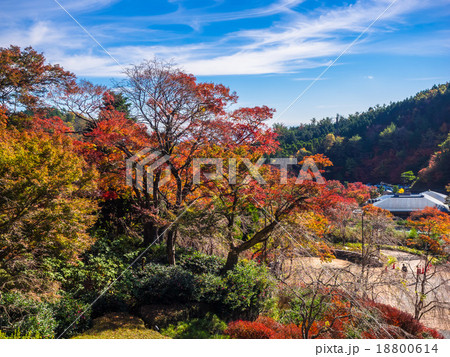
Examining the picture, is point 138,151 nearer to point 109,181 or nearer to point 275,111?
point 109,181

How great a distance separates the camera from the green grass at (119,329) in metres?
5.98

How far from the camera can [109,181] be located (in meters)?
10.2

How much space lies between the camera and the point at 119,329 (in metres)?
6.36

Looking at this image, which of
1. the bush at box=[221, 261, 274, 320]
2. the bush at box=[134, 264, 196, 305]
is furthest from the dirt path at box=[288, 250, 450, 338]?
the bush at box=[134, 264, 196, 305]

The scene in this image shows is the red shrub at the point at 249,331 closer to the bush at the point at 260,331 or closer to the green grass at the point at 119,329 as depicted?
the bush at the point at 260,331

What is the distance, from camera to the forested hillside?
86.0 ft

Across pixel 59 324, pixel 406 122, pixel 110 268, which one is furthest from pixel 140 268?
pixel 406 122

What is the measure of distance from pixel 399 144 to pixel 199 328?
1056 inches

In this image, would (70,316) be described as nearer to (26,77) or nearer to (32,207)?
(32,207)

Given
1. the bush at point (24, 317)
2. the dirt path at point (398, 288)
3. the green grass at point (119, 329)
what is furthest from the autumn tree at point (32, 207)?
the dirt path at point (398, 288)

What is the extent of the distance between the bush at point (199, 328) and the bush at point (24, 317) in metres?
2.40

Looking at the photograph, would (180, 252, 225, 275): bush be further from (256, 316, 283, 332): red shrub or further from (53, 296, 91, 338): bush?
(53, 296, 91, 338): bush

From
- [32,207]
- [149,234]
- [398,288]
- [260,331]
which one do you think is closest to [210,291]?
[260,331]

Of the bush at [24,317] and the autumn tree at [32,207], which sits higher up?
the autumn tree at [32,207]
